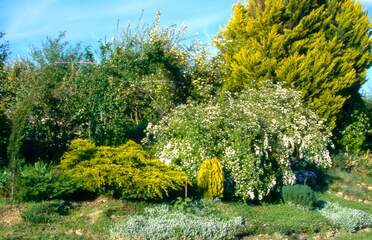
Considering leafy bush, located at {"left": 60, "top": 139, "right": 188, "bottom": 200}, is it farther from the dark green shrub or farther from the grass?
the dark green shrub

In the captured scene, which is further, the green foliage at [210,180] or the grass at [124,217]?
the green foliage at [210,180]

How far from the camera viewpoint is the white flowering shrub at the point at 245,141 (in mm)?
11891

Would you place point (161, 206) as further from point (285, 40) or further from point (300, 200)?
point (285, 40)

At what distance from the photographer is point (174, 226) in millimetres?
9445

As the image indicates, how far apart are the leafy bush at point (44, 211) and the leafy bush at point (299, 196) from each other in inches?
183

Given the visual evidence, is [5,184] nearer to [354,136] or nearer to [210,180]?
[210,180]

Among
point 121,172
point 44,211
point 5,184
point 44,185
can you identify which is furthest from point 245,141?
point 5,184

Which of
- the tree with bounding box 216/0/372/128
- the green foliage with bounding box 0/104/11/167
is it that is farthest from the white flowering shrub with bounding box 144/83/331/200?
the green foliage with bounding box 0/104/11/167

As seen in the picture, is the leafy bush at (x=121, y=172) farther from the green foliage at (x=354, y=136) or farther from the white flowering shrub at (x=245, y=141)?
the green foliage at (x=354, y=136)

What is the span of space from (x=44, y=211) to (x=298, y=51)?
9.98 metres

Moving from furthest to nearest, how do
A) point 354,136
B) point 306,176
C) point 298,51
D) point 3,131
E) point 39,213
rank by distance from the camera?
point 354,136 → point 298,51 → point 306,176 → point 3,131 → point 39,213

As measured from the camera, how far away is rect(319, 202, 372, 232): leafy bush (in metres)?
11.4

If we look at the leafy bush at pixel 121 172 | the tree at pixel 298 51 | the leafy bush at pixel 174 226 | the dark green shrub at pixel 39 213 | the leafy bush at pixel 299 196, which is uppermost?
the tree at pixel 298 51

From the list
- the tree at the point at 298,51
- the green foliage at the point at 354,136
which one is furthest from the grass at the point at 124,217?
the green foliage at the point at 354,136
